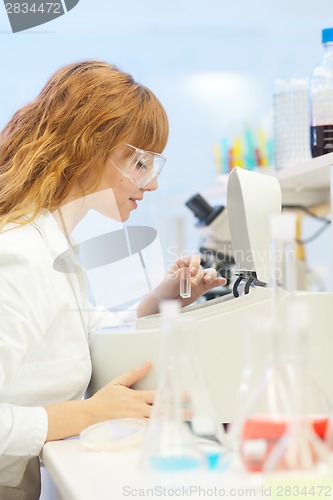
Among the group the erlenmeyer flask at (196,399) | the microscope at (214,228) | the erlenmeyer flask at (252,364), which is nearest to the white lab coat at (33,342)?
the erlenmeyer flask at (196,399)

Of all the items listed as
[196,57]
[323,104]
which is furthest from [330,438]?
[196,57]

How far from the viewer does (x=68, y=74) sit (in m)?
1.16

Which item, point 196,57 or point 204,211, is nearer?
point 204,211

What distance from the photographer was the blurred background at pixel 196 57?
11.5 feet

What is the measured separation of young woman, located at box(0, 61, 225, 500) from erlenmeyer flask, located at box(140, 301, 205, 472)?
1.10 feet

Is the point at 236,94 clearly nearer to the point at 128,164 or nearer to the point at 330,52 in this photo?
the point at 330,52

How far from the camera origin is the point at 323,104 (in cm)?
135

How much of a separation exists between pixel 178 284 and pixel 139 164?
27 cm

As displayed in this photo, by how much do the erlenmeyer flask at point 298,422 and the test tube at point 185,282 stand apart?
27.9 inches

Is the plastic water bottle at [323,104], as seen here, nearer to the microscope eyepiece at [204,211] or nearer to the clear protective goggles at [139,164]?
the clear protective goggles at [139,164]

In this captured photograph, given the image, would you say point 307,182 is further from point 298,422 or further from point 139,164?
point 298,422

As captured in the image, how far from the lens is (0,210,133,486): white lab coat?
3.05 ft

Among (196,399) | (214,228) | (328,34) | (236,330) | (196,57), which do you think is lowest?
(214,228)

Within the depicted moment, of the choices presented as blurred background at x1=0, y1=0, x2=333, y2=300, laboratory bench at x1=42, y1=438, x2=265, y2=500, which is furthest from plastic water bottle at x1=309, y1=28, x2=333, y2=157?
blurred background at x1=0, y1=0, x2=333, y2=300
